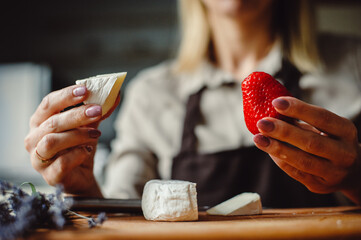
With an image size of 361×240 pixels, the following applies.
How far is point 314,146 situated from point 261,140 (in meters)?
0.09

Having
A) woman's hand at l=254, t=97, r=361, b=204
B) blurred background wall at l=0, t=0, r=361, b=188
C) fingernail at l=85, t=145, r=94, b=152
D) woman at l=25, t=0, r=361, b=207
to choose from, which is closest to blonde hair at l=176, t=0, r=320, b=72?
woman at l=25, t=0, r=361, b=207

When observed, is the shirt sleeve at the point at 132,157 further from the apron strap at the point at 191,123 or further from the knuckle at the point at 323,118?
the knuckle at the point at 323,118

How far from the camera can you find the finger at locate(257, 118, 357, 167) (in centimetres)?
52

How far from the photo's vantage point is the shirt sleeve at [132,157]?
1062 mm

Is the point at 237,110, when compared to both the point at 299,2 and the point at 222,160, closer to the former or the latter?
the point at 222,160

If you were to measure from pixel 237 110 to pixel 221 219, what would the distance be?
62 centimetres

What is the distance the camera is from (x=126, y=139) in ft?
4.04

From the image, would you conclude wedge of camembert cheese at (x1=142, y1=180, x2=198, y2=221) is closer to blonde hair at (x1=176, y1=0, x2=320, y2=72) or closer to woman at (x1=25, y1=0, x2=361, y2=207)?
woman at (x1=25, y1=0, x2=361, y2=207)

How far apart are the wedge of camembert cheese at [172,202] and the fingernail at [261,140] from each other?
13cm

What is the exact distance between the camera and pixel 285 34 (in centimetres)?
125

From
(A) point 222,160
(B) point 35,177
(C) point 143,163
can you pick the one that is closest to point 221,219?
(A) point 222,160

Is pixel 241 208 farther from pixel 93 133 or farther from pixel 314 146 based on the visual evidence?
pixel 93 133

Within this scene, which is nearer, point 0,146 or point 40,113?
point 40,113

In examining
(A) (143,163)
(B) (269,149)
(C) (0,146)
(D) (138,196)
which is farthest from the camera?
(C) (0,146)
